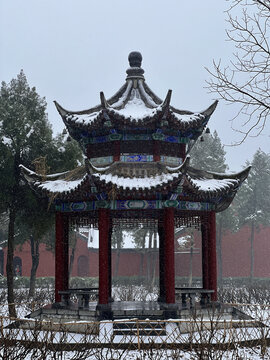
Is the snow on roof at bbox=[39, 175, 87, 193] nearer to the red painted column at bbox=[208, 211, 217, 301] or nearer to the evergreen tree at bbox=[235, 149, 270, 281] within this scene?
the red painted column at bbox=[208, 211, 217, 301]

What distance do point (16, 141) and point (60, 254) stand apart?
247 inches

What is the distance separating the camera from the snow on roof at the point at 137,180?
14.2 meters

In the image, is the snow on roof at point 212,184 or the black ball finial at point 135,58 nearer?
the snow on roof at point 212,184

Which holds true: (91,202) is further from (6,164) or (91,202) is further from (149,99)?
(6,164)

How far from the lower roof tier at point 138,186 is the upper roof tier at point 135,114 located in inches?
53.3

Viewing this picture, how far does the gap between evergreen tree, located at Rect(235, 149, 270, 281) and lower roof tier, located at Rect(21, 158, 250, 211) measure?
30.6 m

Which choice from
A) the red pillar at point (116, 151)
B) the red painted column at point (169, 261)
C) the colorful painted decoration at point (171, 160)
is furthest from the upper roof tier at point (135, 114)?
the red painted column at point (169, 261)

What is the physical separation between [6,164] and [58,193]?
5.36m

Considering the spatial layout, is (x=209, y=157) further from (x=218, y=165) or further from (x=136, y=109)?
(x=136, y=109)

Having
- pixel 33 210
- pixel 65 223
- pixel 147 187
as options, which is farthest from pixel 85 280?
pixel 147 187

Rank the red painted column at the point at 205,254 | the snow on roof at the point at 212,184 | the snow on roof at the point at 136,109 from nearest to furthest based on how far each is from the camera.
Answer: the snow on roof at the point at 212,184
the snow on roof at the point at 136,109
the red painted column at the point at 205,254

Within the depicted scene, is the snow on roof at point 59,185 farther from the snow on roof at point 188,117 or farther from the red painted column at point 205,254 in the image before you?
the red painted column at point 205,254

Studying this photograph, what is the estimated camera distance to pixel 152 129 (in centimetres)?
1595

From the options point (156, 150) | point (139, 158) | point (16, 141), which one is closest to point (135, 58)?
point (156, 150)
